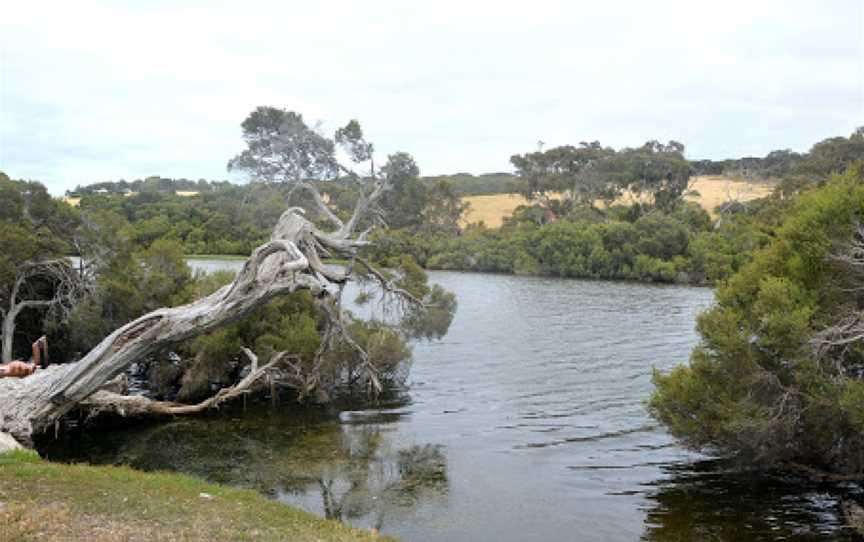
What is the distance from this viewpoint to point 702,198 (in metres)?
128

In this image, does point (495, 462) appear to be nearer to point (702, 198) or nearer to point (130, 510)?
point (130, 510)

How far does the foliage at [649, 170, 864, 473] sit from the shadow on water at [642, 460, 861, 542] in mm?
692

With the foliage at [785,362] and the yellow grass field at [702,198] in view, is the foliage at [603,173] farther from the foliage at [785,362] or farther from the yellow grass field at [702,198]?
the foliage at [785,362]

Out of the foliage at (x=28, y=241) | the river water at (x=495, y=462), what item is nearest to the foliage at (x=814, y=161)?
the river water at (x=495, y=462)

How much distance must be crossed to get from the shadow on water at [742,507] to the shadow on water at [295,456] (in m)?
5.66

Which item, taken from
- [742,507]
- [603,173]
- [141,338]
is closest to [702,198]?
[603,173]

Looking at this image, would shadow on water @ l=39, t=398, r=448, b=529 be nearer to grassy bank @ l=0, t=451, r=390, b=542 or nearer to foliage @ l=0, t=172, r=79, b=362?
grassy bank @ l=0, t=451, r=390, b=542

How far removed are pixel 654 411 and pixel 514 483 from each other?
545 centimetres

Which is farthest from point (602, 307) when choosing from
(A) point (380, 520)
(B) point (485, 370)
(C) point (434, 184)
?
(C) point (434, 184)

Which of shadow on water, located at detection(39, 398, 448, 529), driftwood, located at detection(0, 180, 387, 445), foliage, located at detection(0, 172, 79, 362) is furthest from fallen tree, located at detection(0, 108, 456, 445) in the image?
foliage, located at detection(0, 172, 79, 362)

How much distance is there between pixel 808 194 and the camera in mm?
20188

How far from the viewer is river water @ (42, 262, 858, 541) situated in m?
16.9

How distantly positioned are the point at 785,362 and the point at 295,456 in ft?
45.0

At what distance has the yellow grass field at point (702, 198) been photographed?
374 feet
